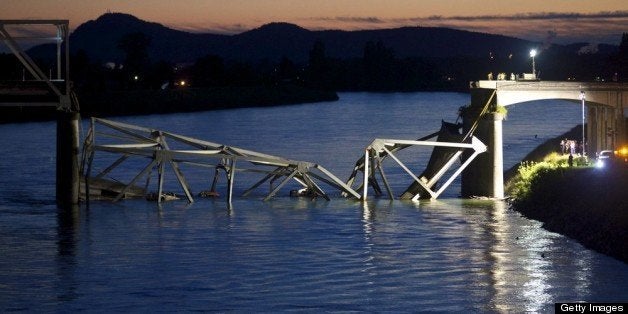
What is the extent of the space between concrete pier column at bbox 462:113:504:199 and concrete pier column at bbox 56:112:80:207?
20.5 m

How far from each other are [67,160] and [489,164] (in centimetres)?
2139

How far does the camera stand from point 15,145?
124 m

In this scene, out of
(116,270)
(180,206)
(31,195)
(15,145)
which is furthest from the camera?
(15,145)

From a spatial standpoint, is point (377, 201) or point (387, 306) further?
point (377, 201)

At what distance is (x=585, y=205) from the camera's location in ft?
173

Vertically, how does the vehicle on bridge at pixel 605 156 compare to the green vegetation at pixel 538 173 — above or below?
above

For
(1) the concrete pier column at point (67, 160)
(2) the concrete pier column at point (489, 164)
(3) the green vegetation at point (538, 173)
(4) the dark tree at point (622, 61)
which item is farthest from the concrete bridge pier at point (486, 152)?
(4) the dark tree at point (622, 61)

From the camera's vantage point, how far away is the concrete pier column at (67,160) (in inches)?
2478

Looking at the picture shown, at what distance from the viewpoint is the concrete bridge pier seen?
67625 mm

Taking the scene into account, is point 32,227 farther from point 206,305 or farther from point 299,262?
point 206,305

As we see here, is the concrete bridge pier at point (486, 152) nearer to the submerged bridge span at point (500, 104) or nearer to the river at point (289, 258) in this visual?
the submerged bridge span at point (500, 104)

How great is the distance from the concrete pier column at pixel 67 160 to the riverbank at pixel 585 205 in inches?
845

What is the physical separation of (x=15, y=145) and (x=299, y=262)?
80.3 metres

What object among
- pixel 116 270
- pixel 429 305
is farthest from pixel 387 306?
pixel 116 270
